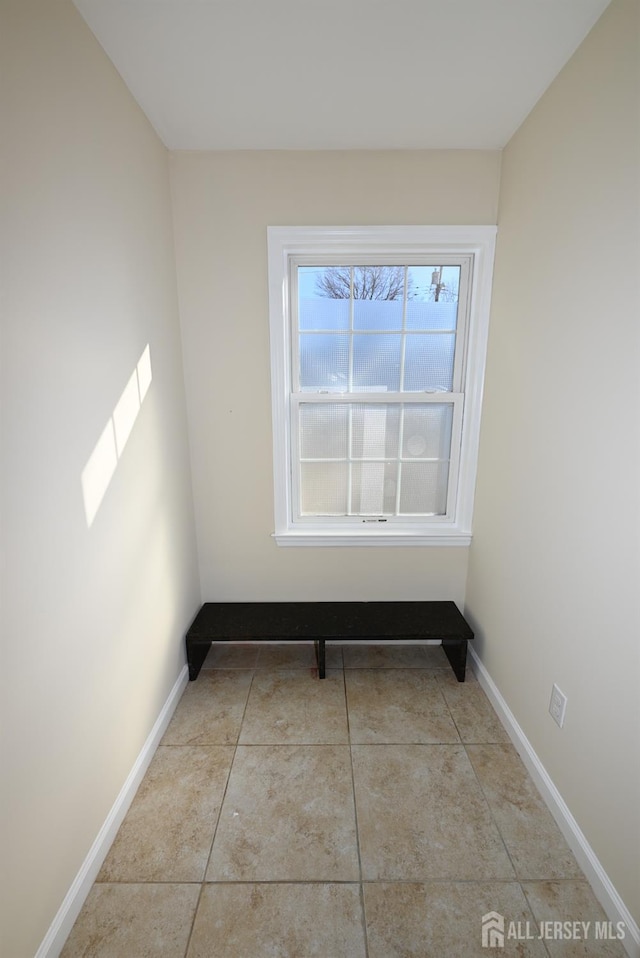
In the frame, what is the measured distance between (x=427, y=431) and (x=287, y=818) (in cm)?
180

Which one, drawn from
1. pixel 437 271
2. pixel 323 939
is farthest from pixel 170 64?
pixel 323 939

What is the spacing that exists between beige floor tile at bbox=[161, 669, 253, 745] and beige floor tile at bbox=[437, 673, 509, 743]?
3.32 feet

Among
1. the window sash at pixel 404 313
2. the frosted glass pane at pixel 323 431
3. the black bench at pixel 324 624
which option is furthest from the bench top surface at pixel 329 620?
the window sash at pixel 404 313

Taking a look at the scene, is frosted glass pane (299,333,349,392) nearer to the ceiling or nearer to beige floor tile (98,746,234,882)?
the ceiling

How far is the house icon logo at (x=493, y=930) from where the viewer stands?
1071 millimetres

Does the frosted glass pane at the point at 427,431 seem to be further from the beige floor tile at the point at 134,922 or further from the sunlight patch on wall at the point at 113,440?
the beige floor tile at the point at 134,922

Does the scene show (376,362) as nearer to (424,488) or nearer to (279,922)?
(424,488)

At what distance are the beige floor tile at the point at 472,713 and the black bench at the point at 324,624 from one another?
8cm

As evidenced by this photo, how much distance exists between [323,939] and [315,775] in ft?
1.54

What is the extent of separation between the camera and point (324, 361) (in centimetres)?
205

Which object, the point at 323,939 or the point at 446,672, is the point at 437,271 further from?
the point at 323,939

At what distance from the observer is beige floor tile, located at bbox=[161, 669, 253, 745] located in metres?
1.72

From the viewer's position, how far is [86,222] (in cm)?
118

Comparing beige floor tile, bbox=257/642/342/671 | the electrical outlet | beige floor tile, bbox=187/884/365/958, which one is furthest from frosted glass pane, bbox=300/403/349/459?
beige floor tile, bbox=187/884/365/958
